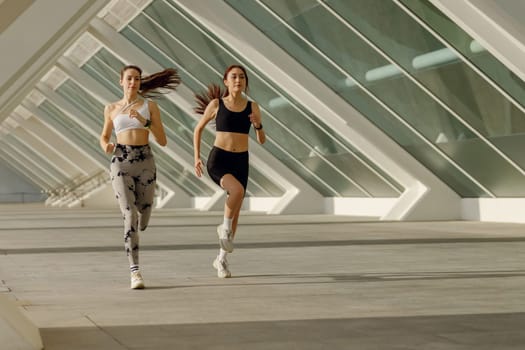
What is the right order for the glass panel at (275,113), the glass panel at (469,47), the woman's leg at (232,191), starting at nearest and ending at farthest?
the woman's leg at (232,191) → the glass panel at (469,47) → the glass panel at (275,113)

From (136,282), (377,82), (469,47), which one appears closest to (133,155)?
(136,282)

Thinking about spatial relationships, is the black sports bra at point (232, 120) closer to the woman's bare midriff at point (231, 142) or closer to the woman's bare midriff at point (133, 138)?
the woman's bare midriff at point (231, 142)

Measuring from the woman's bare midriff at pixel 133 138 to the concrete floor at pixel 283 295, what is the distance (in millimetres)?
1070

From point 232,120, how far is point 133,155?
111 cm

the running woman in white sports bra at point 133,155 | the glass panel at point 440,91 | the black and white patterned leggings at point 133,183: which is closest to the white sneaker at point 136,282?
the running woman in white sports bra at point 133,155

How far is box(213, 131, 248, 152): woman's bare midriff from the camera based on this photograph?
8898 millimetres

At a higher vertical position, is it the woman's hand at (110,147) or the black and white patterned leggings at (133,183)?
the woman's hand at (110,147)

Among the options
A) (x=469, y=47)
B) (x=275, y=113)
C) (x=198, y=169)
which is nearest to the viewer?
(x=198, y=169)

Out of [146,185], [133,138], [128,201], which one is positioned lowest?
[128,201]

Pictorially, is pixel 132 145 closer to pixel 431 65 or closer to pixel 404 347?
pixel 404 347

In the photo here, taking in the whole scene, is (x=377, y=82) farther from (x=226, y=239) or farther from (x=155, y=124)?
(x=155, y=124)

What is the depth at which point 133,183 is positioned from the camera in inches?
320

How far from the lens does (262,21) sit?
812 inches

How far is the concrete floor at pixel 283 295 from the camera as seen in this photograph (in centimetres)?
514
